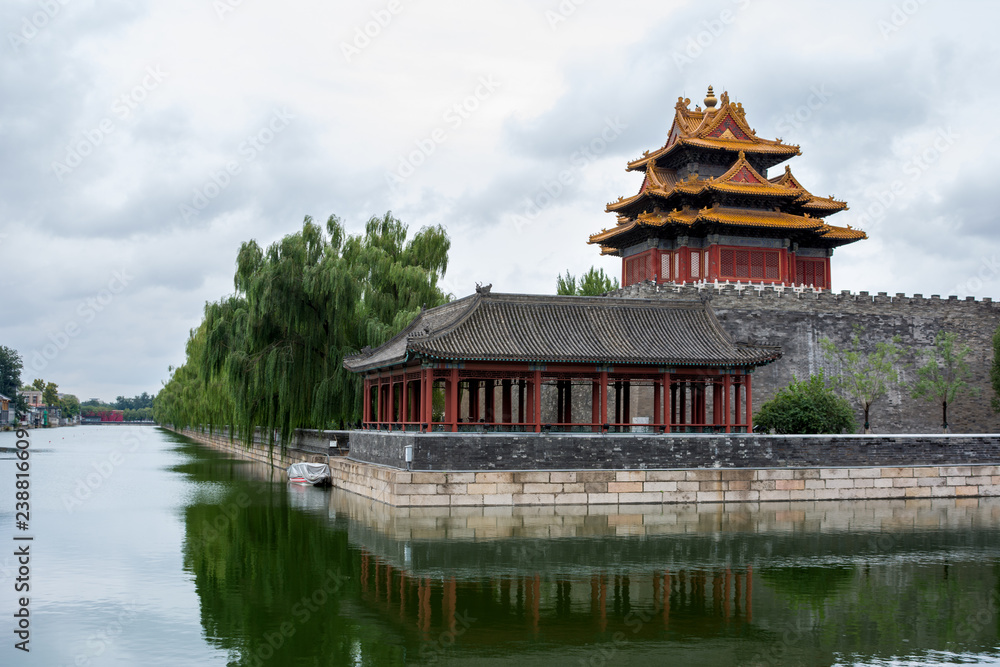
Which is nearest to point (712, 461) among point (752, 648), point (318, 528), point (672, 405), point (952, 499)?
point (672, 405)

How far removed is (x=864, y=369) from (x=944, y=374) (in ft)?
12.4

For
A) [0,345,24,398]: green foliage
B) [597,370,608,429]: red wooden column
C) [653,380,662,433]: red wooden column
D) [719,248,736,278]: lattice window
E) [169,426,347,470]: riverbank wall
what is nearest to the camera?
[597,370,608,429]: red wooden column

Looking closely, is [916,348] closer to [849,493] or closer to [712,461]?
[849,493]

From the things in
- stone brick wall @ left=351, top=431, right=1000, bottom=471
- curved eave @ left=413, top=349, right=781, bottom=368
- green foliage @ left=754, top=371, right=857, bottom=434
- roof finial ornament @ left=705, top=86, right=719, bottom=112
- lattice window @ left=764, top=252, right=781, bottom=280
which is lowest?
stone brick wall @ left=351, top=431, right=1000, bottom=471

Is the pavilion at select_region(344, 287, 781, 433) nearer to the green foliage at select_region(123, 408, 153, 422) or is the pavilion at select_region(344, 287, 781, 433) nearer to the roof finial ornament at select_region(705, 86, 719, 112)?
the roof finial ornament at select_region(705, 86, 719, 112)

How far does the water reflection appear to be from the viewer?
33.4ft

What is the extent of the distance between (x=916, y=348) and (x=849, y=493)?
11.9 metres

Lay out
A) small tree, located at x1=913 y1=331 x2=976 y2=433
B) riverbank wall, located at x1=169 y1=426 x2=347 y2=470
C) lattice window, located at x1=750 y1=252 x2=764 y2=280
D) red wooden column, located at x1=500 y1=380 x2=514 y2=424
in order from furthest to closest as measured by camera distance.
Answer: lattice window, located at x1=750 y1=252 x2=764 y2=280 < small tree, located at x1=913 y1=331 x2=976 y2=433 < riverbank wall, located at x1=169 y1=426 x2=347 y2=470 < red wooden column, located at x1=500 y1=380 x2=514 y2=424

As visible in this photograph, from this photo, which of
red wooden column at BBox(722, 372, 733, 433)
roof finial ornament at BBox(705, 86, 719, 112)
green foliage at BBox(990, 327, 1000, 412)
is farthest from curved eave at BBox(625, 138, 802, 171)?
red wooden column at BBox(722, 372, 733, 433)

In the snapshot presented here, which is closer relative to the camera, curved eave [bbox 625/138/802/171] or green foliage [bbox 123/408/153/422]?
curved eave [bbox 625/138/802/171]

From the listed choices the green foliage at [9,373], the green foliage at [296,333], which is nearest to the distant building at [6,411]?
the green foliage at [9,373]

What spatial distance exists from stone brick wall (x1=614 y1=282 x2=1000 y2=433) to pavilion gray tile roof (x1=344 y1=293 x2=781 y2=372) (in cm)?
557

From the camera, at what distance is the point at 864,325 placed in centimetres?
3331

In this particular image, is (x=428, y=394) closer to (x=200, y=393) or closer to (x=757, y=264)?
(x=757, y=264)
